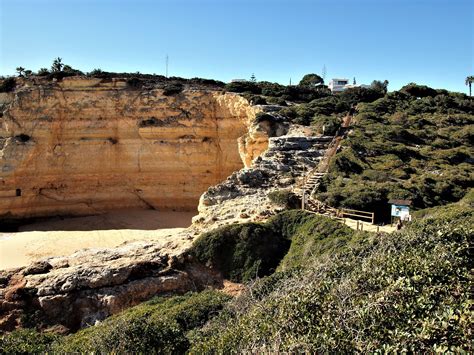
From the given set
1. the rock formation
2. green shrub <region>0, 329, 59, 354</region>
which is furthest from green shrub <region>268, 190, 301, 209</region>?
green shrub <region>0, 329, 59, 354</region>

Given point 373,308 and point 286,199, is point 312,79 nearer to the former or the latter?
point 286,199

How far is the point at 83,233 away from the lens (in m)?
30.7

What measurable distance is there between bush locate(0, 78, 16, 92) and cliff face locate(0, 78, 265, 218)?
1.44 meters

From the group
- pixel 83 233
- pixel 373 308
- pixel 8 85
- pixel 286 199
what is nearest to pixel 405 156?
pixel 286 199

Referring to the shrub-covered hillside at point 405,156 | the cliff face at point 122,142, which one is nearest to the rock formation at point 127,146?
the cliff face at point 122,142

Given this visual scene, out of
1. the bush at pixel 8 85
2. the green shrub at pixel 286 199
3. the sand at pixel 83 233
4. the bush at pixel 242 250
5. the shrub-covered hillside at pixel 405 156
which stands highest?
the bush at pixel 8 85

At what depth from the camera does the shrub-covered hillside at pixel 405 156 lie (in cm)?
2197

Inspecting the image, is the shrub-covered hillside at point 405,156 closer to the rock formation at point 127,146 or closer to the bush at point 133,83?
the rock formation at point 127,146

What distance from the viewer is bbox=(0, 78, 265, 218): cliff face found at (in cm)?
3459

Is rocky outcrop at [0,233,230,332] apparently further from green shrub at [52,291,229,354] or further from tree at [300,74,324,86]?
tree at [300,74,324,86]

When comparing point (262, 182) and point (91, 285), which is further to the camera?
point (262, 182)

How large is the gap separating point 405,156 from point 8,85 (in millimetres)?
33843

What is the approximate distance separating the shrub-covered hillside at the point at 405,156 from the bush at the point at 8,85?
2913 cm

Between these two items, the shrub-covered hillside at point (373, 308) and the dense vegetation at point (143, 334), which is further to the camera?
the dense vegetation at point (143, 334)
